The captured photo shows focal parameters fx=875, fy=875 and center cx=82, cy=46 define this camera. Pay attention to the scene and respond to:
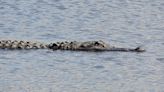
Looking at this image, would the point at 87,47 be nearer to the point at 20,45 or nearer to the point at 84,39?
the point at 84,39

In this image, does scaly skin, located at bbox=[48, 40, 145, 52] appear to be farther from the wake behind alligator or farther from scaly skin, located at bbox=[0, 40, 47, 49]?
scaly skin, located at bbox=[0, 40, 47, 49]

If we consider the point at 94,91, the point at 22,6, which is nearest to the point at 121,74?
the point at 94,91

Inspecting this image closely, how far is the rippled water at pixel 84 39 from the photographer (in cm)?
2016

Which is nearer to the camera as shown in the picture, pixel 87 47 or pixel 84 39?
pixel 87 47

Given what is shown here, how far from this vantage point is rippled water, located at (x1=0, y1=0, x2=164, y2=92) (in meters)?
20.2

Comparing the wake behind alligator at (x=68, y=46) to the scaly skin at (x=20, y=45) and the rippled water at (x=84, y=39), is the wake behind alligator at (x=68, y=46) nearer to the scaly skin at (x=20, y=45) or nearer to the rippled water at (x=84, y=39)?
the scaly skin at (x=20, y=45)

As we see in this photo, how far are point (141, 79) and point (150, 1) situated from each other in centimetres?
1471

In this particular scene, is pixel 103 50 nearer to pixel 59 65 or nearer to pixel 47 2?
pixel 59 65

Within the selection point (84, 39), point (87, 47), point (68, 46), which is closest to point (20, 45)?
point (68, 46)

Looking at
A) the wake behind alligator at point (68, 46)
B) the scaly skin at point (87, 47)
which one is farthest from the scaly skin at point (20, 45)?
the scaly skin at point (87, 47)

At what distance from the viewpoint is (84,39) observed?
26.0m

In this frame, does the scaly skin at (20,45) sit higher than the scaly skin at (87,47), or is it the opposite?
the scaly skin at (20,45)

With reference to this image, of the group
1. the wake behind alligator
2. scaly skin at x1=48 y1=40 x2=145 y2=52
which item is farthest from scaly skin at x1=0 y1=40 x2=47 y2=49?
scaly skin at x1=48 y1=40 x2=145 y2=52

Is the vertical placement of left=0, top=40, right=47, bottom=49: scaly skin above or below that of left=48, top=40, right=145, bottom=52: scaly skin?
above
